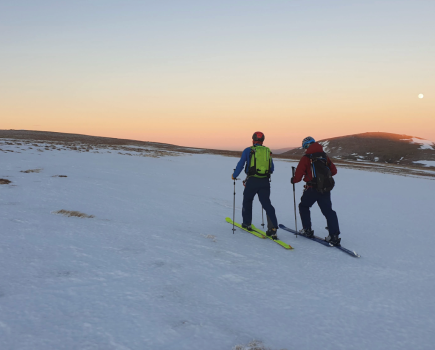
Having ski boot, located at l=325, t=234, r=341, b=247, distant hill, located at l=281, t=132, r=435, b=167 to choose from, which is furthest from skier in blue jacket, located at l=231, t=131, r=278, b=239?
distant hill, located at l=281, t=132, r=435, b=167

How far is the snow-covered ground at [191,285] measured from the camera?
3084 mm

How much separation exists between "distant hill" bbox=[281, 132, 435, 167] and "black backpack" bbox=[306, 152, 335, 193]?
7777cm

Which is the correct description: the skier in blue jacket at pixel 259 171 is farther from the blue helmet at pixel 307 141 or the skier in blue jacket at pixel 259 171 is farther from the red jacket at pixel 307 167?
the blue helmet at pixel 307 141

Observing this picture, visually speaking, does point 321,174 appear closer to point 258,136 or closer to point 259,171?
point 259,171

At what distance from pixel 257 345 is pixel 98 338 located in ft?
5.28

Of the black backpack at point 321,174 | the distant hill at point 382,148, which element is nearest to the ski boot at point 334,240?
the black backpack at point 321,174

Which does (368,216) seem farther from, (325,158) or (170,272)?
(170,272)

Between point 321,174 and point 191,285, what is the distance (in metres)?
4.26

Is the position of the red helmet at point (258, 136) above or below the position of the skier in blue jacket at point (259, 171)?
above

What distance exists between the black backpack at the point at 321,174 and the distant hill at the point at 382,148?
3062 inches

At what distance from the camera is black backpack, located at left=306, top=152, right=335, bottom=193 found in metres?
6.89

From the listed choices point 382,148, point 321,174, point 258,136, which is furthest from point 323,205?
point 382,148

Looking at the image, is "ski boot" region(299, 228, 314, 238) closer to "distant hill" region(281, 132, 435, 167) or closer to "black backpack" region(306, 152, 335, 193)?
"black backpack" region(306, 152, 335, 193)

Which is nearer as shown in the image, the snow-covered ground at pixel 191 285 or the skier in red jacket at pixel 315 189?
the snow-covered ground at pixel 191 285
